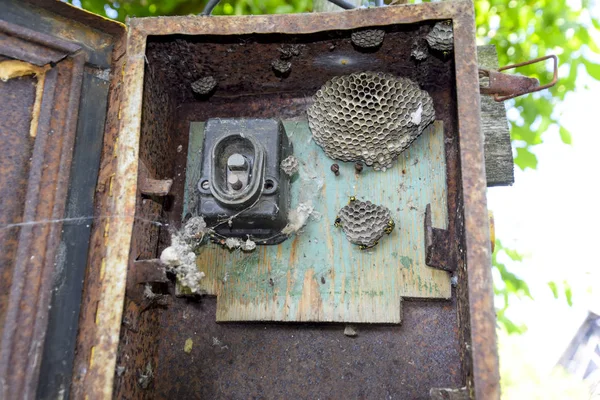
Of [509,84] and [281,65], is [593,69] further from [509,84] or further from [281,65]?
[281,65]

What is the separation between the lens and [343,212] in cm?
176

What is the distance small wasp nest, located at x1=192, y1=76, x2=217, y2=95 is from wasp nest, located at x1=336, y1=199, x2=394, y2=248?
2.17 feet

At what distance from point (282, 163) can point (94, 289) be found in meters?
0.73

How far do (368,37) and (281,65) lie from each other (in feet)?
1.10

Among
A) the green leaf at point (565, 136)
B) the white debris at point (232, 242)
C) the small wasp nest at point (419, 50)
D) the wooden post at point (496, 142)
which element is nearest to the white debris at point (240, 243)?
the white debris at point (232, 242)

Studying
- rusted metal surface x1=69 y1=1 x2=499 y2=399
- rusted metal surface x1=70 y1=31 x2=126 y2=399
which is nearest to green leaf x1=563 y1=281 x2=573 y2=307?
rusted metal surface x1=69 y1=1 x2=499 y2=399

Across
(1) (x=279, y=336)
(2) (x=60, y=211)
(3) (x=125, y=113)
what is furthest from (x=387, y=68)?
(2) (x=60, y=211)

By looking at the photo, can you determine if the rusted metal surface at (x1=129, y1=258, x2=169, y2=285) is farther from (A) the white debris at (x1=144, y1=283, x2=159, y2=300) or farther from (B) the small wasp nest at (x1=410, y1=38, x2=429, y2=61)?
(B) the small wasp nest at (x1=410, y1=38, x2=429, y2=61)

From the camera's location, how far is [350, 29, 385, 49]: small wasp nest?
5.21ft

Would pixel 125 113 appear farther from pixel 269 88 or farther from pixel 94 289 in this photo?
pixel 269 88

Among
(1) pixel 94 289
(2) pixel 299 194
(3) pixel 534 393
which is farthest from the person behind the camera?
(3) pixel 534 393

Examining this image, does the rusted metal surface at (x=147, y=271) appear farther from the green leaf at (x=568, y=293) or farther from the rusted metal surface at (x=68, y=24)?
the green leaf at (x=568, y=293)

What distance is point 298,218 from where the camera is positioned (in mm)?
1789

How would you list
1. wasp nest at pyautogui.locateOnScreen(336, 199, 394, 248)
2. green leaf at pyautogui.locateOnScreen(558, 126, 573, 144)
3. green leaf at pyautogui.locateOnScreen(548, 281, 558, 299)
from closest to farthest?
wasp nest at pyautogui.locateOnScreen(336, 199, 394, 248) → green leaf at pyautogui.locateOnScreen(558, 126, 573, 144) → green leaf at pyautogui.locateOnScreen(548, 281, 558, 299)
